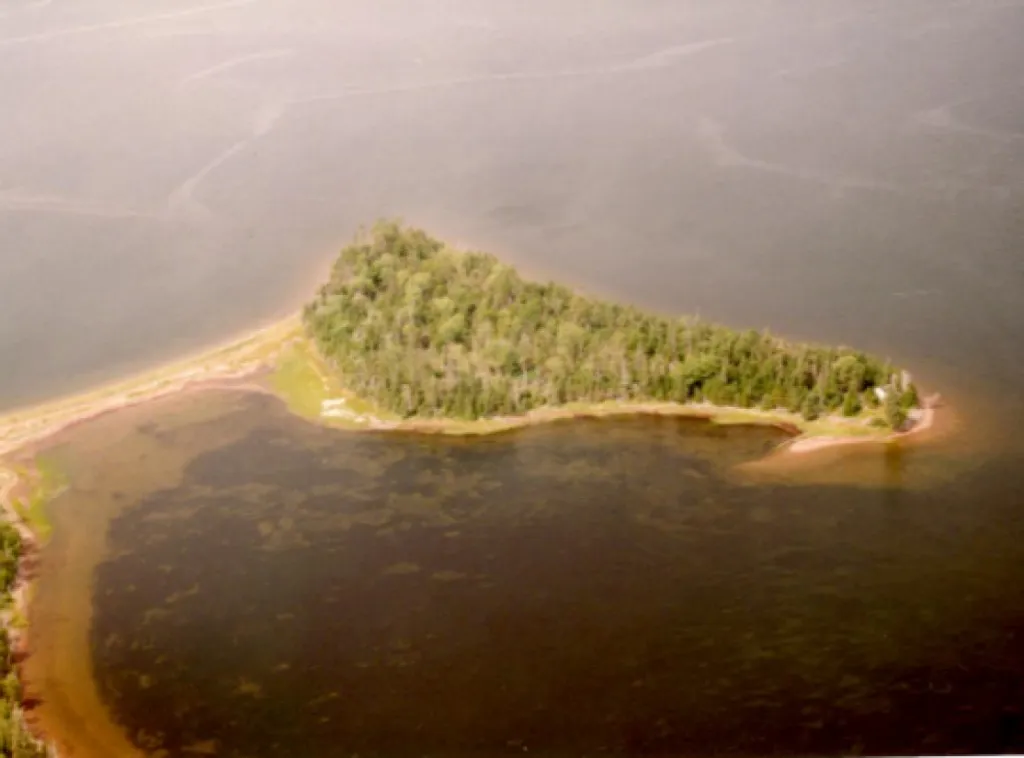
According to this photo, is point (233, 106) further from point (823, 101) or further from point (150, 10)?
point (823, 101)

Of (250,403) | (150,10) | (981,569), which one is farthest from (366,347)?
(150,10)

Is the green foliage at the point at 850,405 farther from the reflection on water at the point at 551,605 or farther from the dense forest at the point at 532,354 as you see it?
the reflection on water at the point at 551,605

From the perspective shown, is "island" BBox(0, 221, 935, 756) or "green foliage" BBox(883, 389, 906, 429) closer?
"green foliage" BBox(883, 389, 906, 429)

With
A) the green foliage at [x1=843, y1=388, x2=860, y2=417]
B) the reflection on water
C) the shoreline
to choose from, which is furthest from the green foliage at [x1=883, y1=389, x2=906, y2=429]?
the reflection on water

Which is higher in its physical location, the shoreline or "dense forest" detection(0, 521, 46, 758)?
the shoreline

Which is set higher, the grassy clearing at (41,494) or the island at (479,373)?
the island at (479,373)

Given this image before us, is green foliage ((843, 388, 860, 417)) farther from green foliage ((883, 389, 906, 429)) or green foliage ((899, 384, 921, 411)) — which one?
green foliage ((899, 384, 921, 411))

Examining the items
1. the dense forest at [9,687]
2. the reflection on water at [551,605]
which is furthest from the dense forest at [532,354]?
the dense forest at [9,687]
